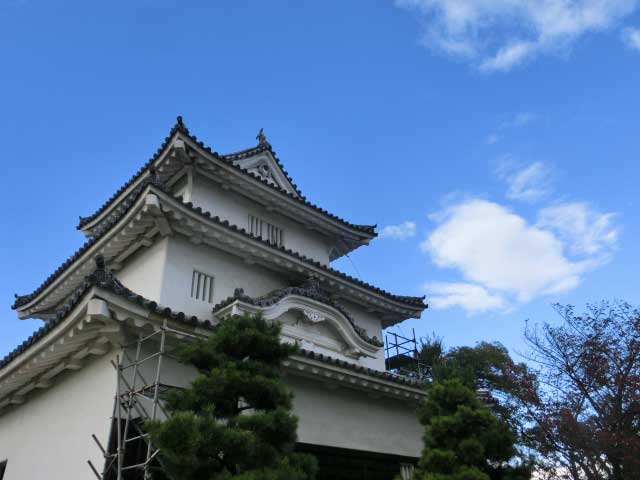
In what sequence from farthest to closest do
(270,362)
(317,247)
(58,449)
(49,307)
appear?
(317,247) → (49,307) → (58,449) → (270,362)

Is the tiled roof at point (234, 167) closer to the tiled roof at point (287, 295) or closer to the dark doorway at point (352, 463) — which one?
the tiled roof at point (287, 295)

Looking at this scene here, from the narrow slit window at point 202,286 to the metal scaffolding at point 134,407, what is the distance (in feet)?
10.5

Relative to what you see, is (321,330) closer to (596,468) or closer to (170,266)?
(170,266)

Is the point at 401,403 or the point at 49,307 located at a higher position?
the point at 49,307

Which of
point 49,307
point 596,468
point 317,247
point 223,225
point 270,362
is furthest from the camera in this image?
point 317,247

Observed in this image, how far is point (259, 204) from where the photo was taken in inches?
604

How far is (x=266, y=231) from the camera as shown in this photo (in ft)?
50.1

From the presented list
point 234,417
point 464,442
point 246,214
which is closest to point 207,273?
point 246,214

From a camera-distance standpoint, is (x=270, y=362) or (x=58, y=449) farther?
(x=58, y=449)

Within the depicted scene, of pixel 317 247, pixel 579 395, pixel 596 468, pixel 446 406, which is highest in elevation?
pixel 317 247

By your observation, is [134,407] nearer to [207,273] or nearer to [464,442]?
[207,273]

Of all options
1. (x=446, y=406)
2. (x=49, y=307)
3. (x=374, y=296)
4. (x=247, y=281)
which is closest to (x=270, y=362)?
(x=446, y=406)

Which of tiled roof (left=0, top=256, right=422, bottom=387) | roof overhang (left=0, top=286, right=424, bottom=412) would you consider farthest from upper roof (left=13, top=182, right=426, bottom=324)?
roof overhang (left=0, top=286, right=424, bottom=412)

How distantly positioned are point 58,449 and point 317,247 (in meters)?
9.55
